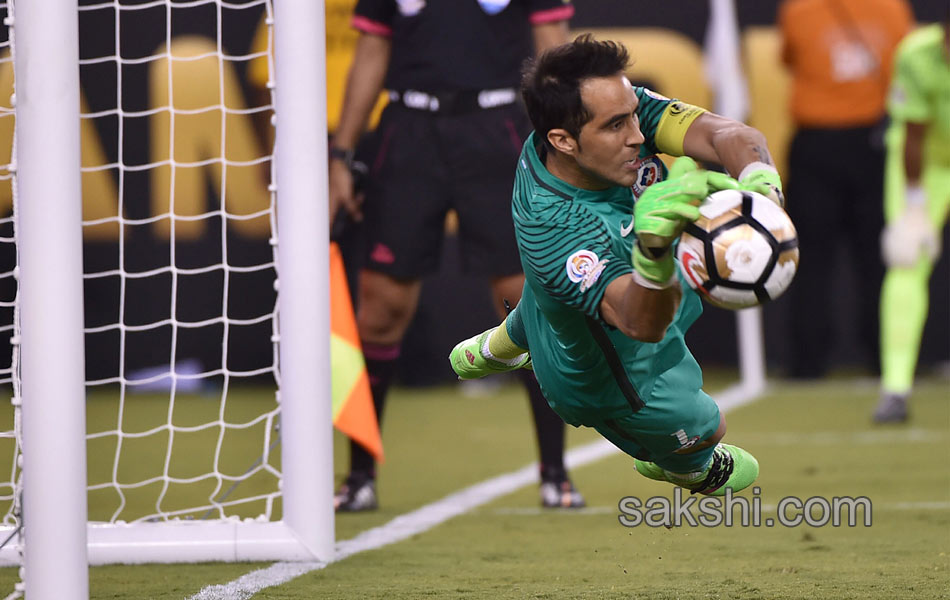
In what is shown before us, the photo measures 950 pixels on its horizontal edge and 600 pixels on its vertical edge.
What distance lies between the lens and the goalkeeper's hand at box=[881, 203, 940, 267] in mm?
6883

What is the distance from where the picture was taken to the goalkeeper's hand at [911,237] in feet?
22.6

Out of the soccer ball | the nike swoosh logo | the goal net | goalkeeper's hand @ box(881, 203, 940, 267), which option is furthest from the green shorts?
goalkeeper's hand @ box(881, 203, 940, 267)

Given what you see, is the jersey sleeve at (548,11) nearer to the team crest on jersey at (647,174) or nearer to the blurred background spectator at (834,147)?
the team crest on jersey at (647,174)

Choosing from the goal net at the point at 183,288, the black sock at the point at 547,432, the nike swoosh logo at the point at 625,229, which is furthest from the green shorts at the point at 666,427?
the black sock at the point at 547,432

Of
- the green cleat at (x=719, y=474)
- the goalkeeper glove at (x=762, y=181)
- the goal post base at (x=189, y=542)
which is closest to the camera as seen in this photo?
the goalkeeper glove at (x=762, y=181)

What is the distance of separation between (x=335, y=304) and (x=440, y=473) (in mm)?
1184

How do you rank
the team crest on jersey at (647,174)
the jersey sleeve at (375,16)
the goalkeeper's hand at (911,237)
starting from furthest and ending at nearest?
the goalkeeper's hand at (911,237)
the jersey sleeve at (375,16)
the team crest on jersey at (647,174)

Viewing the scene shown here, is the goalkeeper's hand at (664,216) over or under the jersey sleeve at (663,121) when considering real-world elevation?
under

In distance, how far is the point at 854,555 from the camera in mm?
3896

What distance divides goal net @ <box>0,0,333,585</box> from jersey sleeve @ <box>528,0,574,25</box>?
101 cm

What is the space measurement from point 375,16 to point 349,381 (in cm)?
131

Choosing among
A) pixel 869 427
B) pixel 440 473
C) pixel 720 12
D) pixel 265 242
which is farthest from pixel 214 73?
pixel 869 427

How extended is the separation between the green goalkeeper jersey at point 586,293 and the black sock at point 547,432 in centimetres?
139

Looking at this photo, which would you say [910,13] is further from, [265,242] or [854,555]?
[854,555]
